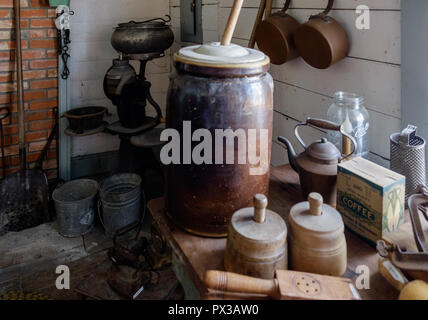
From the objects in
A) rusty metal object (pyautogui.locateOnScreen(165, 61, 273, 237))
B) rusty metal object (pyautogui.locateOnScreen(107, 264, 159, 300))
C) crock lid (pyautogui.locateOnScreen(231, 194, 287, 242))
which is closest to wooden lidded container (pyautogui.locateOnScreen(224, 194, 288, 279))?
crock lid (pyautogui.locateOnScreen(231, 194, 287, 242))

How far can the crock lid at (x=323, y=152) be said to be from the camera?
1.07 m

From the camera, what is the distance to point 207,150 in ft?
2.96

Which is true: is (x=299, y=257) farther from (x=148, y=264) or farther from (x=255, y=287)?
(x=148, y=264)

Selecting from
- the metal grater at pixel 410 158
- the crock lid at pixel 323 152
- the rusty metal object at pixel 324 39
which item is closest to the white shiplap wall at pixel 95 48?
the rusty metal object at pixel 324 39

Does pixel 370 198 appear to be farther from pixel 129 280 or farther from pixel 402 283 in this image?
pixel 129 280

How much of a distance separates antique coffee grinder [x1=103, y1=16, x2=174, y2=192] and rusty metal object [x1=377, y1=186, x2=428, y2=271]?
1886mm

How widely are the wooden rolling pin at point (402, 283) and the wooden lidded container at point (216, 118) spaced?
0.35 meters

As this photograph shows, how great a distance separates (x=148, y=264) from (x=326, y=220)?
138 centimetres

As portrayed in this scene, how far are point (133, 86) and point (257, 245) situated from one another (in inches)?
80.0

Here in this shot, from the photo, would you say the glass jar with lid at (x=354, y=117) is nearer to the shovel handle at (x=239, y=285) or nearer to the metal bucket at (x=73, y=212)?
the shovel handle at (x=239, y=285)

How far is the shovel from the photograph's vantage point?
2443 millimetres

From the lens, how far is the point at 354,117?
50.1 inches

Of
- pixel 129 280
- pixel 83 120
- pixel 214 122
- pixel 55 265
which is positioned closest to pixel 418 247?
pixel 214 122
